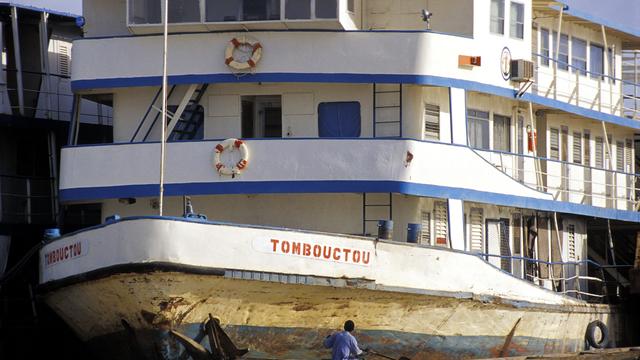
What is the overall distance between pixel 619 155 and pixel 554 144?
9.15 ft

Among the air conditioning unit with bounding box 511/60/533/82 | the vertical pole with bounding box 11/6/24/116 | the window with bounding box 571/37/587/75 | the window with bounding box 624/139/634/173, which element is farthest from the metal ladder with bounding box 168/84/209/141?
the window with bounding box 624/139/634/173

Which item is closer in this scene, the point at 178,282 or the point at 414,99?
the point at 178,282

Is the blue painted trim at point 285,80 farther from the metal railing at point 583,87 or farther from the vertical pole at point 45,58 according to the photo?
the vertical pole at point 45,58

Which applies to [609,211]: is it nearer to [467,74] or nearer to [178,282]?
[467,74]

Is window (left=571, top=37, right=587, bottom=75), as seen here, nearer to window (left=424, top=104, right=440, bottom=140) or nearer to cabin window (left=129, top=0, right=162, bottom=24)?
window (left=424, top=104, right=440, bottom=140)

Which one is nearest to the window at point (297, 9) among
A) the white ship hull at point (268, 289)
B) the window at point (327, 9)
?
the window at point (327, 9)

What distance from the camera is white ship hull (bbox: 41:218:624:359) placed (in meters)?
17.8

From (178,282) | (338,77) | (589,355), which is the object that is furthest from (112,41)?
(589,355)

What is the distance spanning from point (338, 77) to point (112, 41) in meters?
3.54

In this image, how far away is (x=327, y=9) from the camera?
20734 mm

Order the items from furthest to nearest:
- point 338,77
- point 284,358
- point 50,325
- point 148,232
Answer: point 50,325
point 338,77
point 284,358
point 148,232

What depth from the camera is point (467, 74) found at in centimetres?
2161

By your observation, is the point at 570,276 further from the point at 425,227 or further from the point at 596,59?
the point at 596,59

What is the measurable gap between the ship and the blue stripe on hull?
0.03m
